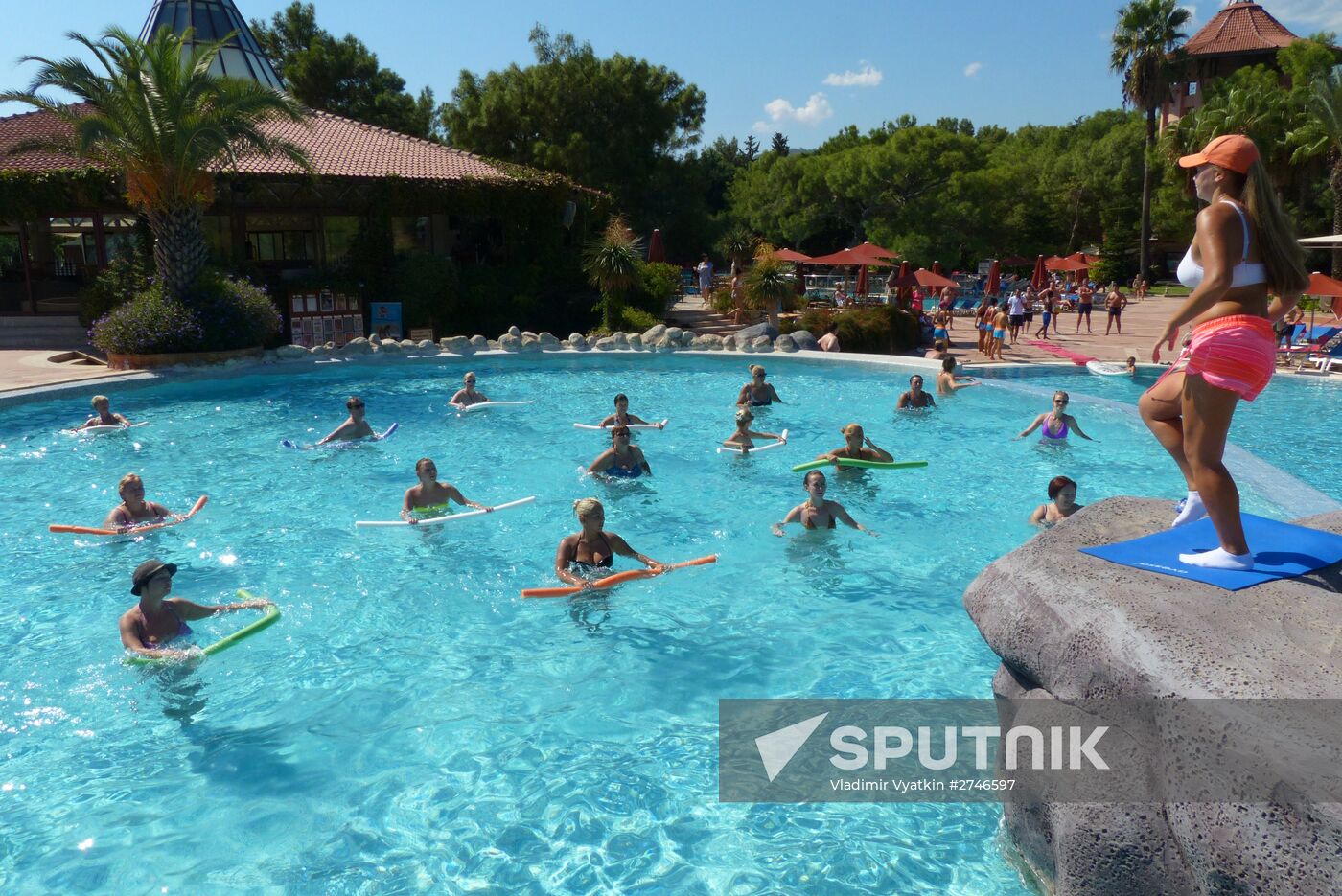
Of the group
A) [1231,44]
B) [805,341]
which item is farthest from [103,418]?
[1231,44]

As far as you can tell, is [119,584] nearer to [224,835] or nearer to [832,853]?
[224,835]

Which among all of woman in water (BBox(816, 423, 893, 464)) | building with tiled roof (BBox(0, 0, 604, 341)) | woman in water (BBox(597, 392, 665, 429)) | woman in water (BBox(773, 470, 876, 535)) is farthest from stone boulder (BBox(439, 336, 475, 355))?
woman in water (BBox(773, 470, 876, 535))

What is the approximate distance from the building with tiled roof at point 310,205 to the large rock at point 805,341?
10393 mm

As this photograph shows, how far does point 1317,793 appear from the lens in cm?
274

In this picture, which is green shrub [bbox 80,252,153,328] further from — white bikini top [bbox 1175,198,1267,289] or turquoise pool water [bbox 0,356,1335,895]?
white bikini top [bbox 1175,198,1267,289]

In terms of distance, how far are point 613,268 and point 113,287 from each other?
472 inches

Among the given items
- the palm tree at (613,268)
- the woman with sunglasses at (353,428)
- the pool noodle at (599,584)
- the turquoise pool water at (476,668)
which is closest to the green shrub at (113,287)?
the turquoise pool water at (476,668)

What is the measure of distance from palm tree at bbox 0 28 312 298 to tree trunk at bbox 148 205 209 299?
0.02 metres

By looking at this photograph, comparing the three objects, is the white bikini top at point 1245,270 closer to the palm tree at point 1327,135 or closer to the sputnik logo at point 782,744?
the sputnik logo at point 782,744

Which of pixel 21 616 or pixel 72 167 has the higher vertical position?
pixel 72 167

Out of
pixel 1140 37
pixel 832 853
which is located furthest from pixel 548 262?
pixel 1140 37

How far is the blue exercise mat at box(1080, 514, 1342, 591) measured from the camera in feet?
12.3

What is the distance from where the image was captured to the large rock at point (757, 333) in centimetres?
2188

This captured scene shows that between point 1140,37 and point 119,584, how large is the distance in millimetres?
47581
